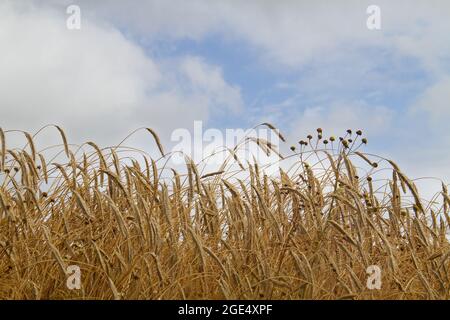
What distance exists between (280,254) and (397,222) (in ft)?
3.73

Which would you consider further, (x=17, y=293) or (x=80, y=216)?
(x=80, y=216)

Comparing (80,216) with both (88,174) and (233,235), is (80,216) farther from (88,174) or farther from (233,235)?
(233,235)

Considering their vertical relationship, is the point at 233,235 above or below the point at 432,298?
above

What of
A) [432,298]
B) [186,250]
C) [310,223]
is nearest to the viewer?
[432,298]

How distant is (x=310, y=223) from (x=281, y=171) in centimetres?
61

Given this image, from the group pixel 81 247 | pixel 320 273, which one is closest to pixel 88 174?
pixel 81 247

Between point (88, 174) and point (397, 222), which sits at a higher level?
point (88, 174)

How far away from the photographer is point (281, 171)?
5258 millimetres

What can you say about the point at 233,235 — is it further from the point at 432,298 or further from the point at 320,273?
the point at 432,298

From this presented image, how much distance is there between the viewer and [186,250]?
444cm
